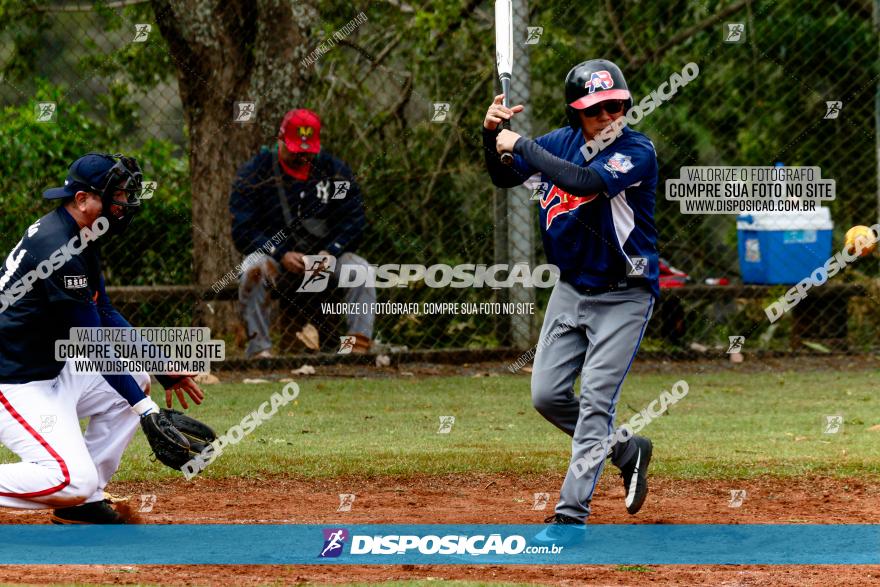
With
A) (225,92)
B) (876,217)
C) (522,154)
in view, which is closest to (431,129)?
(225,92)

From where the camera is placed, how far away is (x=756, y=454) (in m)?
7.27

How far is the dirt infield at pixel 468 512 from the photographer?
4500mm

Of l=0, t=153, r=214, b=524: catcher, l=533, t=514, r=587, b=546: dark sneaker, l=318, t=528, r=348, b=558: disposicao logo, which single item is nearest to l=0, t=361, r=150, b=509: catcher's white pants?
l=0, t=153, r=214, b=524: catcher

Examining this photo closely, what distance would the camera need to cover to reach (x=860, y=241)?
35.1 feet

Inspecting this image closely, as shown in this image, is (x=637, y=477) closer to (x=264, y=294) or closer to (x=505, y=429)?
(x=505, y=429)

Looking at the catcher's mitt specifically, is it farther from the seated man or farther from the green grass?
the seated man

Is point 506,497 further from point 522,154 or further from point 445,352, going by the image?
point 445,352

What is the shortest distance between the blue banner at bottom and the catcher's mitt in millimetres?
318

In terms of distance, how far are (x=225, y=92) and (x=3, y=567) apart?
6.80 metres

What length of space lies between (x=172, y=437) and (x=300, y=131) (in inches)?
184

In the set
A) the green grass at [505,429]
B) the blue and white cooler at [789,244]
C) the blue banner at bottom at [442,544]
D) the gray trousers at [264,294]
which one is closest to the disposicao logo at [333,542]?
the blue banner at bottom at [442,544]

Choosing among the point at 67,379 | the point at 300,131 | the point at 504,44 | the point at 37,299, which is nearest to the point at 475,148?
the point at 300,131

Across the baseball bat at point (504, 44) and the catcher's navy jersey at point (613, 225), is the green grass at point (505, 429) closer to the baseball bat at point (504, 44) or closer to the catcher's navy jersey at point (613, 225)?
the catcher's navy jersey at point (613, 225)

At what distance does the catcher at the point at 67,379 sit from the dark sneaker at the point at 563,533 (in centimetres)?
167
